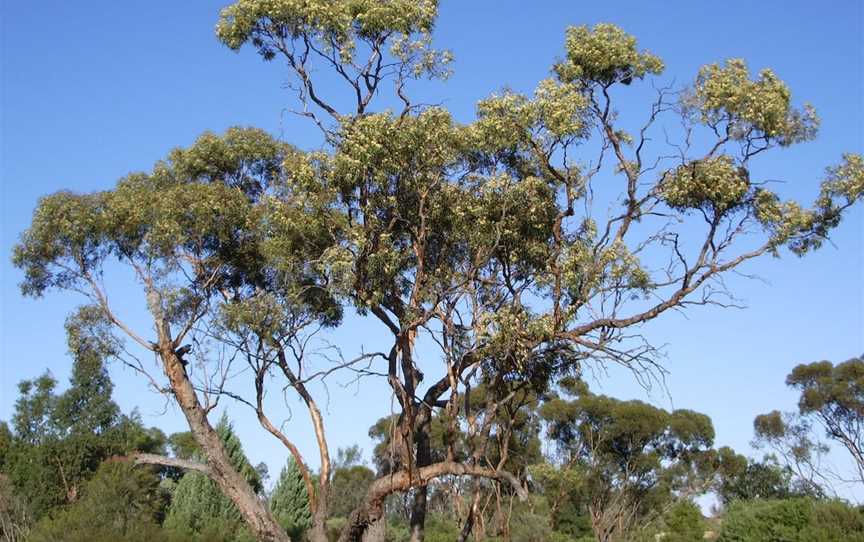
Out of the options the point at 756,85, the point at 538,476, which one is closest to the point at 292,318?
the point at 538,476

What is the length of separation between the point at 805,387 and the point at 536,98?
37401 mm

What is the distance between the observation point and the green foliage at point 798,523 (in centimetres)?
2483

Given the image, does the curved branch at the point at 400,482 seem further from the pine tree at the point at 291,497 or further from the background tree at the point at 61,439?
the background tree at the point at 61,439

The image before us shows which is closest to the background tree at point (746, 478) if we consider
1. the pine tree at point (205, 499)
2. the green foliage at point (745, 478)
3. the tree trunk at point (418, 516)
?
the green foliage at point (745, 478)

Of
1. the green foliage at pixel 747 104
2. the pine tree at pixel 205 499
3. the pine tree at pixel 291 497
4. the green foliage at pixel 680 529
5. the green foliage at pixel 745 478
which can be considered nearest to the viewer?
the green foliage at pixel 747 104

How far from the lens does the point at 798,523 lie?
26766 mm

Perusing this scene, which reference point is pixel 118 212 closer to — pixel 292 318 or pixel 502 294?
pixel 292 318

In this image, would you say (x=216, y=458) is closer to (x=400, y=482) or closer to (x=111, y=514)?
(x=400, y=482)

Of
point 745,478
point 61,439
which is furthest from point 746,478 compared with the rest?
point 61,439

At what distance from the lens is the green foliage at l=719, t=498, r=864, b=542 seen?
81.5 feet

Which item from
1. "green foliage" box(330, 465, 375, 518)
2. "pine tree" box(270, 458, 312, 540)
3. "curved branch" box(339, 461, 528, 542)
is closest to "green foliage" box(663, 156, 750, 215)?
"curved branch" box(339, 461, 528, 542)

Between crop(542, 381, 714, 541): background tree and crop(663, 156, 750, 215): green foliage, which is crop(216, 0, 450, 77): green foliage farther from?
crop(542, 381, 714, 541): background tree

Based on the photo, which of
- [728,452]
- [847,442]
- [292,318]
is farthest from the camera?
[728,452]

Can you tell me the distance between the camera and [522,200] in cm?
1603
